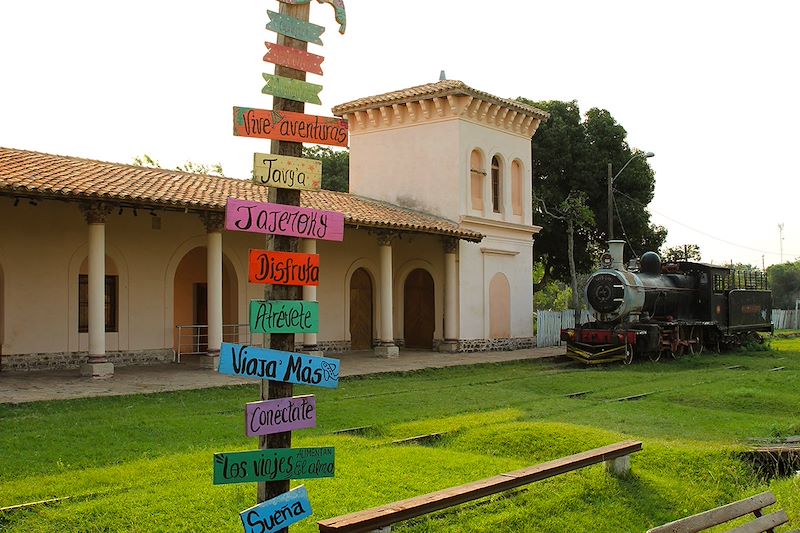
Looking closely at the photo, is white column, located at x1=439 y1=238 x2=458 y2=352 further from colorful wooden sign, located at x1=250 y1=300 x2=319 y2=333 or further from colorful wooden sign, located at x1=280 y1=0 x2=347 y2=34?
colorful wooden sign, located at x1=250 y1=300 x2=319 y2=333

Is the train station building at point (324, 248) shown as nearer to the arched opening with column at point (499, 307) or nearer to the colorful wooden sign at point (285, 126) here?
the arched opening with column at point (499, 307)

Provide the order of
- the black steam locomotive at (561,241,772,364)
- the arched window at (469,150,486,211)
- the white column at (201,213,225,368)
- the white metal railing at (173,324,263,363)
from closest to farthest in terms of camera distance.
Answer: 1. the white column at (201,213,225,368)
2. the white metal railing at (173,324,263,363)
3. the black steam locomotive at (561,241,772,364)
4. the arched window at (469,150,486,211)

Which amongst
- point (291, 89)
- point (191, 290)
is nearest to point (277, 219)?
point (291, 89)

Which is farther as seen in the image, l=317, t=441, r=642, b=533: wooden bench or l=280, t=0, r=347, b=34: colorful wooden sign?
l=317, t=441, r=642, b=533: wooden bench

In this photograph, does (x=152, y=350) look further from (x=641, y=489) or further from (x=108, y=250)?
(x=641, y=489)

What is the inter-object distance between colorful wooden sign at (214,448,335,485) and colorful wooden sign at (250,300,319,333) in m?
0.70

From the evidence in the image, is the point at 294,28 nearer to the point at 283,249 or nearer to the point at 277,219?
the point at 277,219

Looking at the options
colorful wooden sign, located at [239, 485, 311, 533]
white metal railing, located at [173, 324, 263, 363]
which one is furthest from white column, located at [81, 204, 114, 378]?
colorful wooden sign, located at [239, 485, 311, 533]

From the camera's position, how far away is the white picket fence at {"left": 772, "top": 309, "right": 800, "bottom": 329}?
45500 mm

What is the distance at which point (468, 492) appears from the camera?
21.1 feet

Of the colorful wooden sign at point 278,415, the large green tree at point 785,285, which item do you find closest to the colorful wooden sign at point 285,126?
the colorful wooden sign at point 278,415

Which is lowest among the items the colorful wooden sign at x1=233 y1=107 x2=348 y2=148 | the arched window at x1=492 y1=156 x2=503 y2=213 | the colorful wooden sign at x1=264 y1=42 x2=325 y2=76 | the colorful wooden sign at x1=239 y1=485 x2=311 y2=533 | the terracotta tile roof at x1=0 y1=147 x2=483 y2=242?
the colorful wooden sign at x1=239 y1=485 x2=311 y2=533

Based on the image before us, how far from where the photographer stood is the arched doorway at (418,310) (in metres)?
24.6

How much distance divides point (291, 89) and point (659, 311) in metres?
19.7
